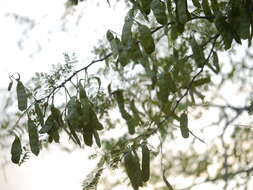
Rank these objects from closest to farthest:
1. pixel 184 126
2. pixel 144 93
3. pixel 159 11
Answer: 1. pixel 159 11
2. pixel 184 126
3. pixel 144 93

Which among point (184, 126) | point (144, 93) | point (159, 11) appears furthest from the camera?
point (144, 93)

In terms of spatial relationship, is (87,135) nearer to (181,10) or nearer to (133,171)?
(133,171)

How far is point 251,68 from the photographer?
1.75 metres

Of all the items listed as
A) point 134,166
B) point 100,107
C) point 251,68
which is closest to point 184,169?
point 251,68

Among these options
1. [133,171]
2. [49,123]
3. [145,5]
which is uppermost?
[145,5]

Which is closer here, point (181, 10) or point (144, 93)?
point (181, 10)

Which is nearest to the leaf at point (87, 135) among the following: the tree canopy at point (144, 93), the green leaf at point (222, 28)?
the tree canopy at point (144, 93)

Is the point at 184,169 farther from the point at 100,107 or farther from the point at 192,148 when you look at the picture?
the point at 100,107

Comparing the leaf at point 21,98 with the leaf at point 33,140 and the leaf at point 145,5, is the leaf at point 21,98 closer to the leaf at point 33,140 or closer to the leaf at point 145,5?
the leaf at point 33,140

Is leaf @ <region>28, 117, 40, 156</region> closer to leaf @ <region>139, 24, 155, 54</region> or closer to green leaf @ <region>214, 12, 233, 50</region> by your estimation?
leaf @ <region>139, 24, 155, 54</region>

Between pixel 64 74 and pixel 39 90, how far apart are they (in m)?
0.06

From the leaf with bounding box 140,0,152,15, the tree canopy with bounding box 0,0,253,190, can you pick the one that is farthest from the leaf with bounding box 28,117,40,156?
the leaf with bounding box 140,0,152,15

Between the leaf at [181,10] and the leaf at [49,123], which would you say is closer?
the leaf at [181,10]

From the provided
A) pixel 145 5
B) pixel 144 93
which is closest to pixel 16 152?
pixel 145 5
